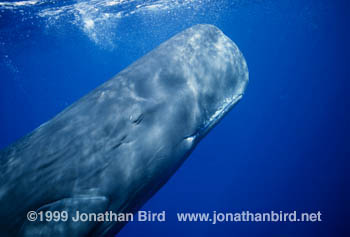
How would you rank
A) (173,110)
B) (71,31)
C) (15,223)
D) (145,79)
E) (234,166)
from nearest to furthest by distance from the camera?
(15,223) < (173,110) < (145,79) < (71,31) < (234,166)

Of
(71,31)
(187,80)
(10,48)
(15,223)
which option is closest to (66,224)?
(15,223)

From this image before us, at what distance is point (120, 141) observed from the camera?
7.22 feet

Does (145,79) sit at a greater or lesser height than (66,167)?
greater

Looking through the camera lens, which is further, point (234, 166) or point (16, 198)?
point (234, 166)

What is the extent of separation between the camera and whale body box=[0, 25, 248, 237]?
191 centimetres

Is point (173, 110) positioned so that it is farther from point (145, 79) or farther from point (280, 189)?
point (280, 189)

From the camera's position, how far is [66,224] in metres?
1.87

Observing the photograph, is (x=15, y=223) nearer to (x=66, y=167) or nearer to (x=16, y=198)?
(x=16, y=198)

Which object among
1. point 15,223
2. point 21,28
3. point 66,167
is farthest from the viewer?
point 21,28

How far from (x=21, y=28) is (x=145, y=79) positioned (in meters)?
26.4

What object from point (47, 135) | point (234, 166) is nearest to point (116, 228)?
point (47, 135)

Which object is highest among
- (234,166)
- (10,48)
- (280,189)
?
(10,48)

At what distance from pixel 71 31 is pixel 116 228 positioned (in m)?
32.0

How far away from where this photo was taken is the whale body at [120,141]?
1.91 meters
